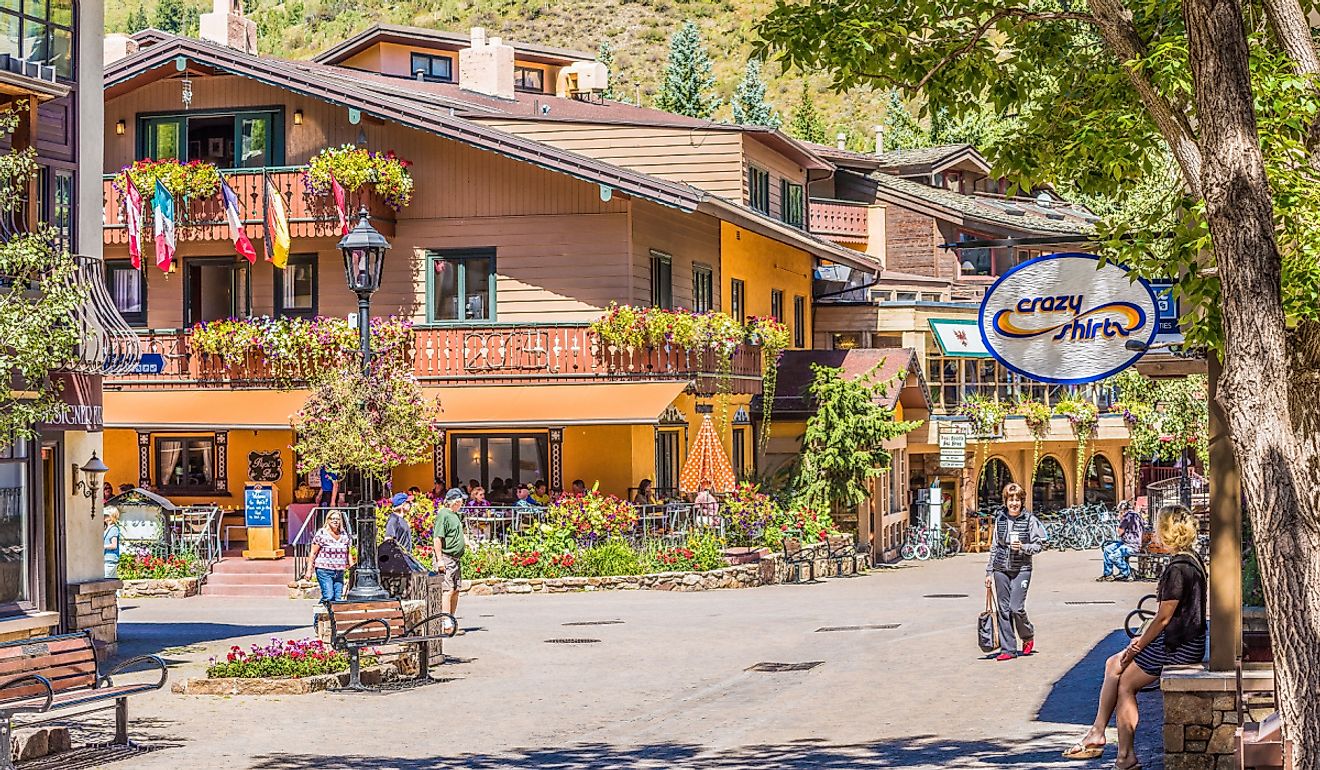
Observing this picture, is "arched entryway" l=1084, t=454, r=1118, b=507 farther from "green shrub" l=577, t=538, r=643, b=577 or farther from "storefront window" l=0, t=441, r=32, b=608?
"storefront window" l=0, t=441, r=32, b=608

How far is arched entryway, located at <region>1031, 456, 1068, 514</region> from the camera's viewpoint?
55.9 metres

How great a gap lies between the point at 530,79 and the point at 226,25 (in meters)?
15.9

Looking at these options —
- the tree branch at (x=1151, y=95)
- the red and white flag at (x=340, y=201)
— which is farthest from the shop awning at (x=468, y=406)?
the tree branch at (x=1151, y=95)

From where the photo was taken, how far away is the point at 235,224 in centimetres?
3456

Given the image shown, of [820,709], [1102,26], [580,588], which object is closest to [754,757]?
[820,709]

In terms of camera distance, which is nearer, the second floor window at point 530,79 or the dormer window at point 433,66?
the dormer window at point 433,66

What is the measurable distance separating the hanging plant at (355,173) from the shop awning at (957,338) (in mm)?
17290

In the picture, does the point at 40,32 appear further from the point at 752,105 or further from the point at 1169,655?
the point at 752,105

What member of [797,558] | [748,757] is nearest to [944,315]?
[797,558]

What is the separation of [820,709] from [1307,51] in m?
7.84

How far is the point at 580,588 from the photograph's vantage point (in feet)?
101

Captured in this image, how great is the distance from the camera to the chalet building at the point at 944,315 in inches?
1891

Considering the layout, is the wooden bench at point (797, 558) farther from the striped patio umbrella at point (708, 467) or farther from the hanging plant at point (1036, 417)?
the hanging plant at point (1036, 417)

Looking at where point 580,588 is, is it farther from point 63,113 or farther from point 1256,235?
point 1256,235
